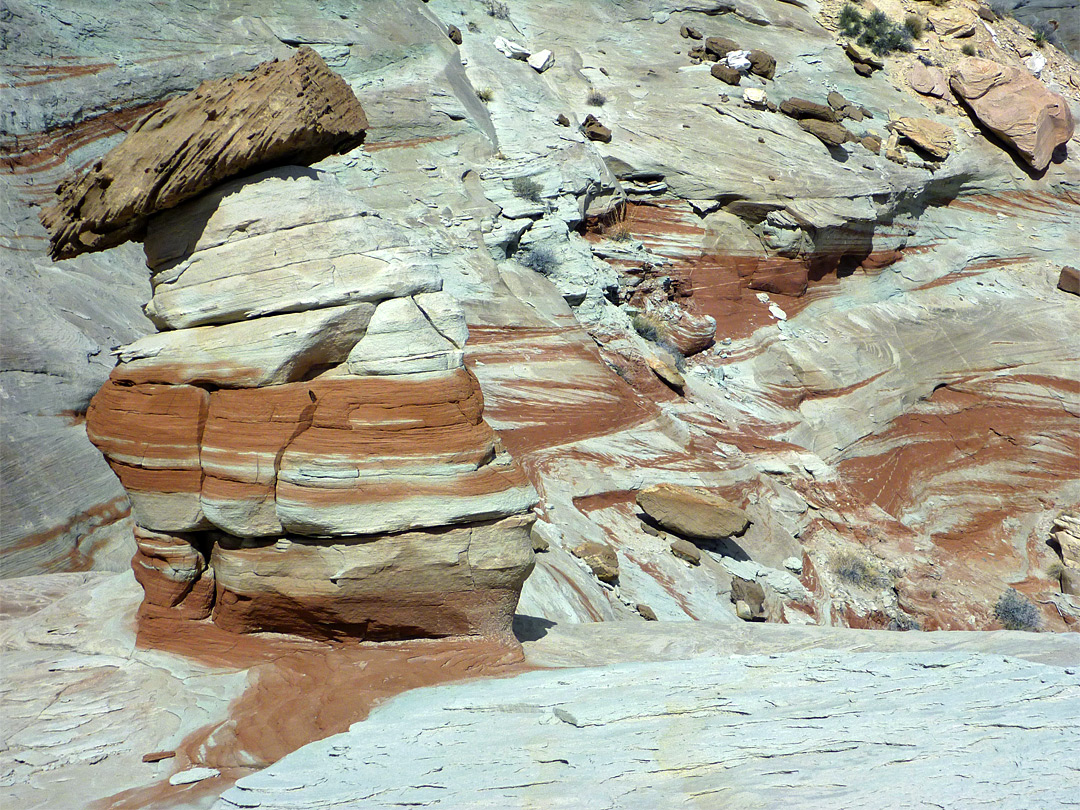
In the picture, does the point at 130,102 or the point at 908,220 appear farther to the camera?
the point at 908,220


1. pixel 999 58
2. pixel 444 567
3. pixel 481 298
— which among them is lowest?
pixel 481 298

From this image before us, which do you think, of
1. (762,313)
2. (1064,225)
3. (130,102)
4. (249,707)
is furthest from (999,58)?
(249,707)

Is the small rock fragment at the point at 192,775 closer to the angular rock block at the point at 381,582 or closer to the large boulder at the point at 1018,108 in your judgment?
the angular rock block at the point at 381,582

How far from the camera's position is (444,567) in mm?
6195

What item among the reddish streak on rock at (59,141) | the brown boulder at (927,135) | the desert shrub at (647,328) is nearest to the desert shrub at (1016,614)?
the desert shrub at (647,328)

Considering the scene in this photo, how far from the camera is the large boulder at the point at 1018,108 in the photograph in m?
21.2

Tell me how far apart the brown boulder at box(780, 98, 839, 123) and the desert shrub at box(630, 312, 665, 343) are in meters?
7.79

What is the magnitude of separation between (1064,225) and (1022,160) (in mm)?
2102

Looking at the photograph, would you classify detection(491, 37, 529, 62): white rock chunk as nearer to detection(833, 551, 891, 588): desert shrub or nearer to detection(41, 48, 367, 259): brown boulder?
detection(833, 551, 891, 588): desert shrub

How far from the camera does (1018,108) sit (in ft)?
69.9

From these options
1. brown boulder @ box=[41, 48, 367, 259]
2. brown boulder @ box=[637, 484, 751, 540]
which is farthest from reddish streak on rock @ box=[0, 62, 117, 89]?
brown boulder @ box=[637, 484, 751, 540]

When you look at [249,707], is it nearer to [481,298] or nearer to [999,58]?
[481,298]

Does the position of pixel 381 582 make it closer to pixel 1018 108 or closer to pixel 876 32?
pixel 1018 108

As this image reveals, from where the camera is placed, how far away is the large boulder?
69.5 feet
